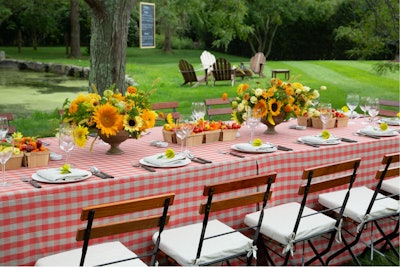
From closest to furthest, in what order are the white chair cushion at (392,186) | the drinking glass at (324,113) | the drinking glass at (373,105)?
the white chair cushion at (392,186), the drinking glass at (324,113), the drinking glass at (373,105)

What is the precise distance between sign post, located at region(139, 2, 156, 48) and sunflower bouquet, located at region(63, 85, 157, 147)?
7012mm

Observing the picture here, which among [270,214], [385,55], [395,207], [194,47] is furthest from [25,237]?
[194,47]

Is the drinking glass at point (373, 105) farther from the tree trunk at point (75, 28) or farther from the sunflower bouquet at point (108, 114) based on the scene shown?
the tree trunk at point (75, 28)

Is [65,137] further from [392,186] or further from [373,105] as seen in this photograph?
[373,105]

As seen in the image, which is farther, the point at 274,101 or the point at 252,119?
the point at 274,101

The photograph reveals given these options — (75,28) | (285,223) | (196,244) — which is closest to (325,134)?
(285,223)

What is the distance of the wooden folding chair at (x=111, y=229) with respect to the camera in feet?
9.03

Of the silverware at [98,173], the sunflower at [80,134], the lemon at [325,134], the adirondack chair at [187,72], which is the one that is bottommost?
the adirondack chair at [187,72]

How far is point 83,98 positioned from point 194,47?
34558 millimetres

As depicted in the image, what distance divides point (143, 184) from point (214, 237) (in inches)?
21.2

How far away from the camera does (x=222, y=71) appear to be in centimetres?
1642

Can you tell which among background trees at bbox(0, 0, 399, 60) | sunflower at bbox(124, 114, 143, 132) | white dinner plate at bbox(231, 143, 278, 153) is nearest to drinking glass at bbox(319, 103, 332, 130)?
white dinner plate at bbox(231, 143, 278, 153)

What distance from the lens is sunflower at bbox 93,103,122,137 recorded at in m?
3.67

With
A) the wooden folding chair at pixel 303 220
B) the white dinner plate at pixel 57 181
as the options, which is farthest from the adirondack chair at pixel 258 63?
the white dinner plate at pixel 57 181
